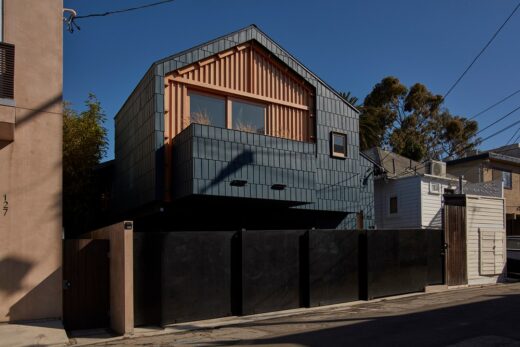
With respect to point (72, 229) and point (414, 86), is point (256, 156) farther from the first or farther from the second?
point (414, 86)

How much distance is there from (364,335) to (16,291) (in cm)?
700

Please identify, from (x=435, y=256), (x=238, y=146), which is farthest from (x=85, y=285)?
(x=435, y=256)

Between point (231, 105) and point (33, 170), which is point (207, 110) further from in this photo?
point (33, 170)

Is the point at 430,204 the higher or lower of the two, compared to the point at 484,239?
higher

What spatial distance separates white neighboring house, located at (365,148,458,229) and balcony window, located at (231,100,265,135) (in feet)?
25.6

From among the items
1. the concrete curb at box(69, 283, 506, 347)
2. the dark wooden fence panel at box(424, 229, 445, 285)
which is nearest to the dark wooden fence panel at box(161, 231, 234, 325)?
the concrete curb at box(69, 283, 506, 347)

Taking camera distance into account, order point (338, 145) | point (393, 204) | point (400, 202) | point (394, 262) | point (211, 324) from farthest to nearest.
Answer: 1. point (393, 204)
2. point (400, 202)
3. point (338, 145)
4. point (394, 262)
5. point (211, 324)

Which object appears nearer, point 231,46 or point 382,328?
point 382,328

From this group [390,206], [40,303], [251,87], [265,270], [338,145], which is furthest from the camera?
[390,206]

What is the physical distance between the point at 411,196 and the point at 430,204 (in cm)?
91

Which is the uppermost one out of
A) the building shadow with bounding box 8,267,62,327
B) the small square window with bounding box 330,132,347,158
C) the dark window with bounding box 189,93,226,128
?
the dark window with bounding box 189,93,226,128

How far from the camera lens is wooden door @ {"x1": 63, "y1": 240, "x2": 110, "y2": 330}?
36.6 ft

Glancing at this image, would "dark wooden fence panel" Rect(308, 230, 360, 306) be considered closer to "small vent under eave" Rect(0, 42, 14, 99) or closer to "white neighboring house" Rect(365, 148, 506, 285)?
"white neighboring house" Rect(365, 148, 506, 285)

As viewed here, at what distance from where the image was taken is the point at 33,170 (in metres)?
11.2
